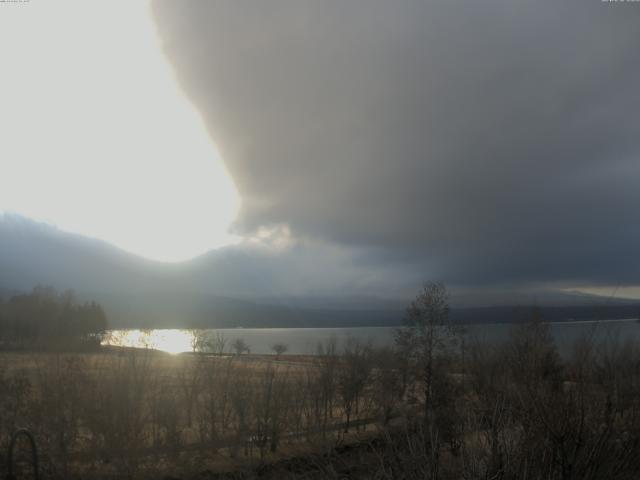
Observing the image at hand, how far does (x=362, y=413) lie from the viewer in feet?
140

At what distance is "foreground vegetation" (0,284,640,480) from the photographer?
702 centimetres

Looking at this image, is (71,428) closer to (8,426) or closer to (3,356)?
(8,426)

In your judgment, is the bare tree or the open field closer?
the open field

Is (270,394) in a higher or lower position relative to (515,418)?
lower

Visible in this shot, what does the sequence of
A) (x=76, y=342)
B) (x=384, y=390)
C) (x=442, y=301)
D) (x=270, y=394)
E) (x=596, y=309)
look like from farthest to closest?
1. (x=442, y=301)
2. (x=384, y=390)
3. (x=270, y=394)
4. (x=76, y=342)
5. (x=596, y=309)

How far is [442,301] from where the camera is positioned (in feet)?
147

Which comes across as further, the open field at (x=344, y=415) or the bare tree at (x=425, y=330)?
the bare tree at (x=425, y=330)

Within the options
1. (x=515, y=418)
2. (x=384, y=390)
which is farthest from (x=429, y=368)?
(x=515, y=418)

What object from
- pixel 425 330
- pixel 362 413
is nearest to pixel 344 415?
pixel 362 413

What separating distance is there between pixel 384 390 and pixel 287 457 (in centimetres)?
1434

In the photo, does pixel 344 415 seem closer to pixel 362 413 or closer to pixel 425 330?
pixel 362 413

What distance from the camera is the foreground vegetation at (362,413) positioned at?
7020 millimetres

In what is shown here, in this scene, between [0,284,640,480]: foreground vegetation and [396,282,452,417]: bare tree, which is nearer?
[0,284,640,480]: foreground vegetation

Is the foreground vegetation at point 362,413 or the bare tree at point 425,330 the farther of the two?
the bare tree at point 425,330
